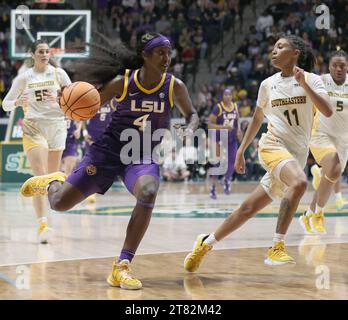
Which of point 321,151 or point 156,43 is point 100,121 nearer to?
point 321,151

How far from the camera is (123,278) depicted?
6.00 metres

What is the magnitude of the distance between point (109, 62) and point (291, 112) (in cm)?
170

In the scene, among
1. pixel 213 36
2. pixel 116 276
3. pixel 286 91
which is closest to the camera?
pixel 116 276

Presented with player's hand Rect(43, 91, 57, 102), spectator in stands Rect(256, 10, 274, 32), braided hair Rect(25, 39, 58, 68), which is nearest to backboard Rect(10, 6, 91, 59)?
spectator in stands Rect(256, 10, 274, 32)

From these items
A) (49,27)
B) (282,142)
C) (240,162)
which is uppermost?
(49,27)

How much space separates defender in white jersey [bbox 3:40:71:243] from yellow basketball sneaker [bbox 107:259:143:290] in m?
3.01

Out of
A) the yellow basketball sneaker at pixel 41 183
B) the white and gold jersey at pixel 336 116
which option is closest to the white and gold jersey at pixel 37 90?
the yellow basketball sneaker at pixel 41 183

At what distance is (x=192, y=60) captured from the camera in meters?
23.2

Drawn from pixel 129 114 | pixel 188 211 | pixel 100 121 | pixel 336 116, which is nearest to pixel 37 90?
pixel 129 114

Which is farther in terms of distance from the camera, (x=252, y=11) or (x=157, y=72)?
(x=252, y=11)

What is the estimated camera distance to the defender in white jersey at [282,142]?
22.3ft

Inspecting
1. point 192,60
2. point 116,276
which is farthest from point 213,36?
point 116,276

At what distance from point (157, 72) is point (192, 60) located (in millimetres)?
16962

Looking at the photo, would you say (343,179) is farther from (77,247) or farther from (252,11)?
(77,247)
